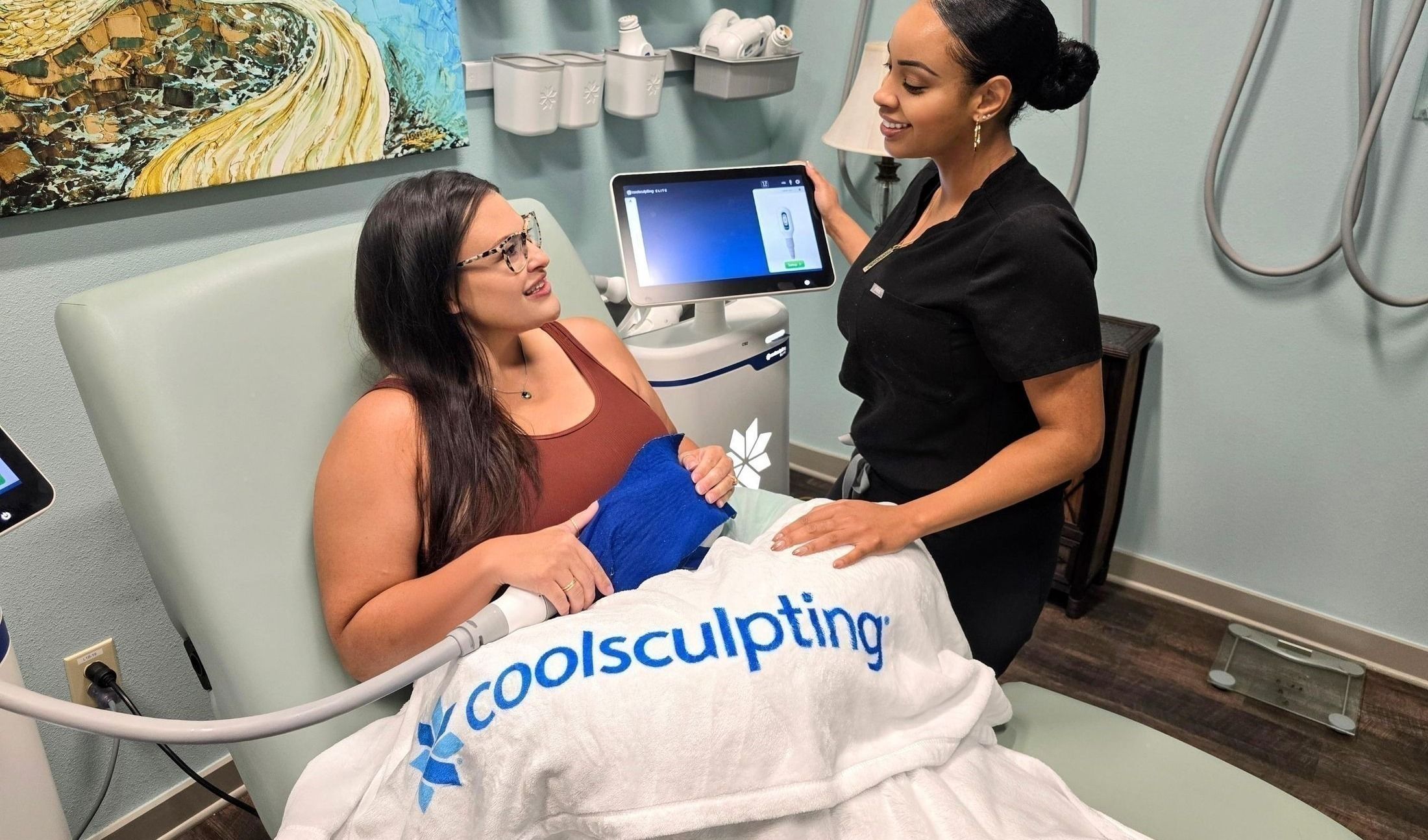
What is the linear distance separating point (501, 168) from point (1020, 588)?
129 centimetres

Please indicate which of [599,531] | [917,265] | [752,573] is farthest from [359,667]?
[917,265]

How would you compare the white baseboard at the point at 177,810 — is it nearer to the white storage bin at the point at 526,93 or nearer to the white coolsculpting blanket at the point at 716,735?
the white coolsculpting blanket at the point at 716,735

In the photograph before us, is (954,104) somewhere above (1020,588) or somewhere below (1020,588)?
above

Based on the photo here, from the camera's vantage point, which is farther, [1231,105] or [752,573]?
[1231,105]

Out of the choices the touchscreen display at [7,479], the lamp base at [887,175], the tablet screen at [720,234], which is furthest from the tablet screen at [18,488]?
the lamp base at [887,175]

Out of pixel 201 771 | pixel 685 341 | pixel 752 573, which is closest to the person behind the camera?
pixel 752 573

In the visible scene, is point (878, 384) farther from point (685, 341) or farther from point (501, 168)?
point (501, 168)

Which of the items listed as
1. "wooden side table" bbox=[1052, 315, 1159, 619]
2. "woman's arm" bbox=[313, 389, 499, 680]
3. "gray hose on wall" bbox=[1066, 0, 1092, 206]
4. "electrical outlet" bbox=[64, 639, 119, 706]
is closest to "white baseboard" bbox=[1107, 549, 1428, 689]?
"wooden side table" bbox=[1052, 315, 1159, 619]

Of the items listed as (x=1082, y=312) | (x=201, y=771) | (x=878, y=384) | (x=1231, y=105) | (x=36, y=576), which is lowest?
(x=201, y=771)

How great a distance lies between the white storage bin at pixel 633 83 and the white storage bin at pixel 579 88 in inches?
1.7

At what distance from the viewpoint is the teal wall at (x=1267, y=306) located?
1.87 meters

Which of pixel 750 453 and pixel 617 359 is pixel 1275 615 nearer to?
pixel 750 453

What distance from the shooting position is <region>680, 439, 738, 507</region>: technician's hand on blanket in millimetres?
1170

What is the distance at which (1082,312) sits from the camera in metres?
1.09
